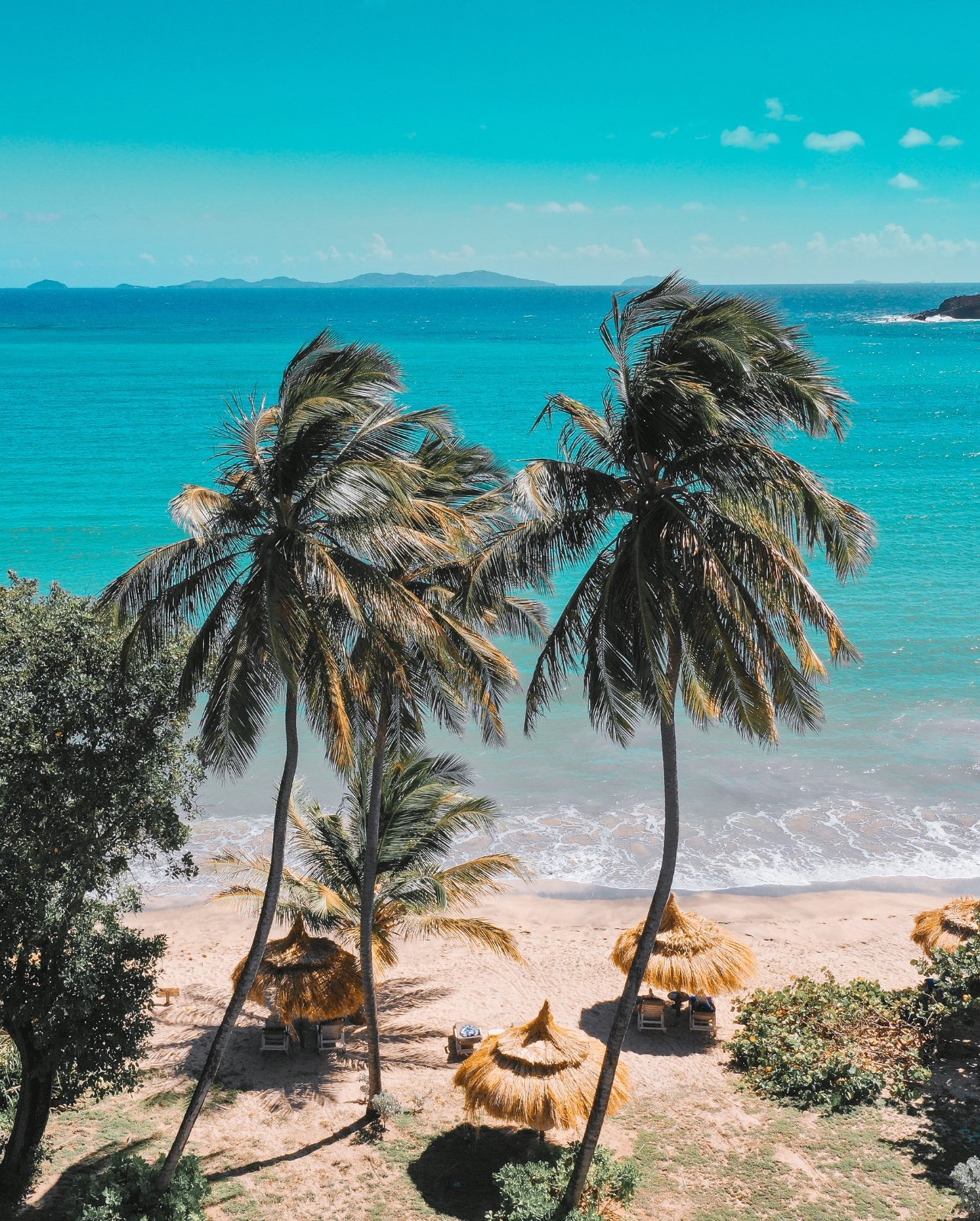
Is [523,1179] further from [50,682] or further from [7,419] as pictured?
[7,419]

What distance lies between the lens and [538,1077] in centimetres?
1316

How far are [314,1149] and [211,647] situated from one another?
23.4ft

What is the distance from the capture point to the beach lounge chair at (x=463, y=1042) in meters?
15.8

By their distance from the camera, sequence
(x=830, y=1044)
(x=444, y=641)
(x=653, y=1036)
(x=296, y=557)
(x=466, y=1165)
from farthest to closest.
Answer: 1. (x=653, y=1036)
2. (x=830, y=1044)
3. (x=466, y=1165)
4. (x=444, y=641)
5. (x=296, y=557)

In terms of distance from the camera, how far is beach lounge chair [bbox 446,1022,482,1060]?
1576cm

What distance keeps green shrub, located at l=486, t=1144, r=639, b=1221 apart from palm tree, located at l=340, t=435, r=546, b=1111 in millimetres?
2744

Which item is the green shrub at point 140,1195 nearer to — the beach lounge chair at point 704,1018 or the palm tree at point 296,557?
the palm tree at point 296,557

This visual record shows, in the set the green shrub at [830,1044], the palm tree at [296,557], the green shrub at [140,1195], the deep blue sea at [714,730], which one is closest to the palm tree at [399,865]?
the green shrub at [830,1044]

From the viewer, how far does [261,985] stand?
15617 mm

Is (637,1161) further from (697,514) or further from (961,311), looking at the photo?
(961,311)

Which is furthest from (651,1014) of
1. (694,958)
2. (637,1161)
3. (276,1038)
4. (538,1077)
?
(276,1038)

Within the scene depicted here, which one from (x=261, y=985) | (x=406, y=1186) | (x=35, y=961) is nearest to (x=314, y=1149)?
(x=406, y=1186)

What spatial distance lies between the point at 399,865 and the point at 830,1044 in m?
6.82

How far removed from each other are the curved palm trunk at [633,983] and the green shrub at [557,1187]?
292 mm
